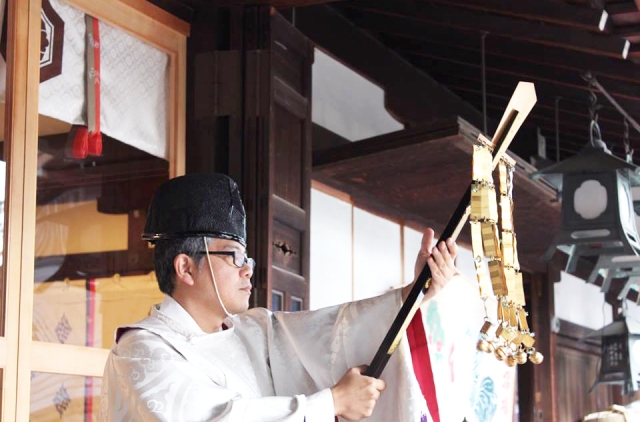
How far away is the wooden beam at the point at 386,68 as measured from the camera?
20.9 feet

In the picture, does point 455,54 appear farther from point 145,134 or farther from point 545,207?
point 145,134

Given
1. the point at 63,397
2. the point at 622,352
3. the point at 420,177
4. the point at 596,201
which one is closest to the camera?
the point at 63,397

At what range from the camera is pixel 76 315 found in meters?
4.66

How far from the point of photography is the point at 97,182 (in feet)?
15.9

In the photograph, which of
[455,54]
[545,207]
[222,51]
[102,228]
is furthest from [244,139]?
[545,207]

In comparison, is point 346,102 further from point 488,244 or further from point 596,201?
point 488,244

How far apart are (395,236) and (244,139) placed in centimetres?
270

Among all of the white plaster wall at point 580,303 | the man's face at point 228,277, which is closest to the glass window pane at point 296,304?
the man's face at point 228,277

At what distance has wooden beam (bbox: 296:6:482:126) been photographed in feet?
20.9

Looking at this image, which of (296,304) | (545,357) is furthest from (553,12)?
(545,357)

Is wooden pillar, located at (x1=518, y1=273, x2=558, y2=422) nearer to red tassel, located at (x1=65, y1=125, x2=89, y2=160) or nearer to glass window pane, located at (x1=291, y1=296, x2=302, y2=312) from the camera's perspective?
glass window pane, located at (x1=291, y1=296, x2=302, y2=312)

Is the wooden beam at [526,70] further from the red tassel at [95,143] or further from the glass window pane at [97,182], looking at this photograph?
the red tassel at [95,143]

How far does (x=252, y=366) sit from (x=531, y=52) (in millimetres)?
3590

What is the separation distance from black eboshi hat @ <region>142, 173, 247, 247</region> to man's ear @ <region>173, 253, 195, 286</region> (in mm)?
73
